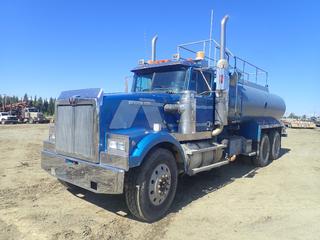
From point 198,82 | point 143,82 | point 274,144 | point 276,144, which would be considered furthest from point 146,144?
point 276,144

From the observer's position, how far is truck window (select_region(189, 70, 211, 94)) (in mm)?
7532

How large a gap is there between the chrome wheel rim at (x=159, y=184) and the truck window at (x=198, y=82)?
239 centimetres

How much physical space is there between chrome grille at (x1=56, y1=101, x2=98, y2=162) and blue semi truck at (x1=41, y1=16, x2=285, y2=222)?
0.02 m

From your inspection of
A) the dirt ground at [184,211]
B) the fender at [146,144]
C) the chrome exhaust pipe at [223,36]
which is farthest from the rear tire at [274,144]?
the fender at [146,144]

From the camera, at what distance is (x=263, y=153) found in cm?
1122

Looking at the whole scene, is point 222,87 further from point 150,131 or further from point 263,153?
point 263,153

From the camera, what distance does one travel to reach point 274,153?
12406 mm

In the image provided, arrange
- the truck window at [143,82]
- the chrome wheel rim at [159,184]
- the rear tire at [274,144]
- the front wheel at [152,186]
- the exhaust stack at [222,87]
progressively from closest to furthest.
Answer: the front wheel at [152,186] < the chrome wheel rim at [159,184] < the exhaust stack at [222,87] < the truck window at [143,82] < the rear tire at [274,144]

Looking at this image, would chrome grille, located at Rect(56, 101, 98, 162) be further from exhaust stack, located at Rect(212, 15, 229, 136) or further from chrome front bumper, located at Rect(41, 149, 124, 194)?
exhaust stack, located at Rect(212, 15, 229, 136)

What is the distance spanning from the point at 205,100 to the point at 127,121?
2.62 m

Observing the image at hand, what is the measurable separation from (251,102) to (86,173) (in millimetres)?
6285

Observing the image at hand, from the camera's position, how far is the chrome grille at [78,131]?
A: 5.39 m

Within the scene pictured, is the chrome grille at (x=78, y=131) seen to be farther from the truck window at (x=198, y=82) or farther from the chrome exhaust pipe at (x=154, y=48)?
the chrome exhaust pipe at (x=154, y=48)

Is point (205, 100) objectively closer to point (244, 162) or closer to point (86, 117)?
point (86, 117)
